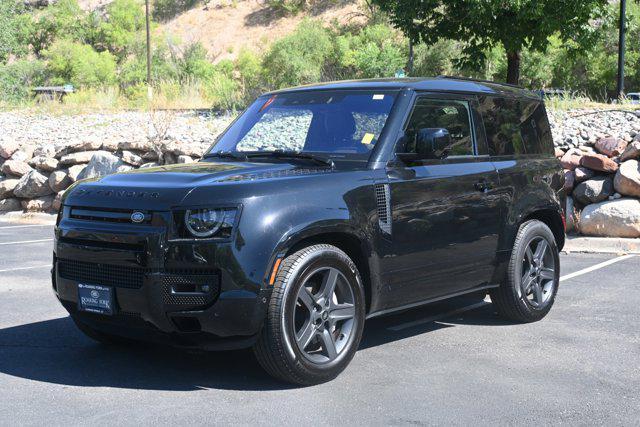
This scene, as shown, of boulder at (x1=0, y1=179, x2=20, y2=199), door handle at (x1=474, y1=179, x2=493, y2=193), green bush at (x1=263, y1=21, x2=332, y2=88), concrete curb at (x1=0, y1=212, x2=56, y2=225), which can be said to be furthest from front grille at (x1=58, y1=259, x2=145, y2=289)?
green bush at (x1=263, y1=21, x2=332, y2=88)

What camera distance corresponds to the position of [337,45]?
5569 centimetres

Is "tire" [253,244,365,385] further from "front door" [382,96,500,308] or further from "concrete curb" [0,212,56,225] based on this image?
"concrete curb" [0,212,56,225]

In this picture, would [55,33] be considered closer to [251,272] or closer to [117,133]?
[117,133]

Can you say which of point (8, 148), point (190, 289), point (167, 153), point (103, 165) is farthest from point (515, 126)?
point (8, 148)

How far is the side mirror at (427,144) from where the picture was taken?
6.20 metres

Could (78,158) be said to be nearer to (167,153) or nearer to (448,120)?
(167,153)

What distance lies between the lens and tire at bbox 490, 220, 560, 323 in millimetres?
7359

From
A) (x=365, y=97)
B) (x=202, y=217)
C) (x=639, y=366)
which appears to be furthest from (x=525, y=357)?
(x=202, y=217)

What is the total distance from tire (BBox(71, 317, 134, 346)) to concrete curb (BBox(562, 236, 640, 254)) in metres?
7.49

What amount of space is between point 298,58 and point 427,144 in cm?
4060

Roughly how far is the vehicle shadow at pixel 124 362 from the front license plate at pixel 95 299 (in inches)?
19.2

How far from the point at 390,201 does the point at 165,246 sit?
1676 millimetres

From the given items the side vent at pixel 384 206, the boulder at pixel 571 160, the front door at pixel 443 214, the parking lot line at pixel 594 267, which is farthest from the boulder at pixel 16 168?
the side vent at pixel 384 206

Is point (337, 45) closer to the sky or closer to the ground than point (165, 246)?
closer to the sky
